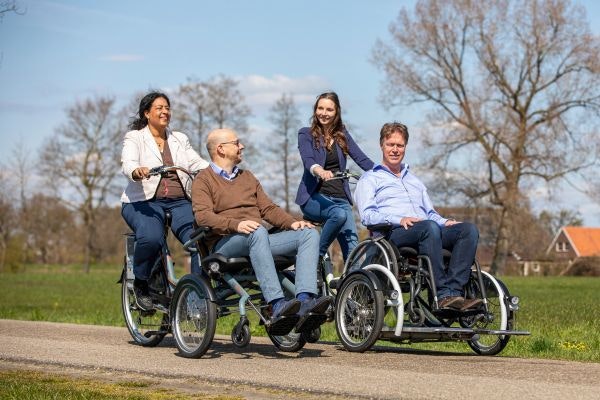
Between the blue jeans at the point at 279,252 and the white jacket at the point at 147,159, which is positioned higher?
the white jacket at the point at 147,159

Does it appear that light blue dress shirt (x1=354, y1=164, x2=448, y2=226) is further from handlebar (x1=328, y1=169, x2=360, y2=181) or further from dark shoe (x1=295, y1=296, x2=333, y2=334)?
dark shoe (x1=295, y1=296, x2=333, y2=334)

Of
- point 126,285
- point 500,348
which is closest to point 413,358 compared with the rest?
point 500,348

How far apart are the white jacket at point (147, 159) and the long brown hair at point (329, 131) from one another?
0.93 meters

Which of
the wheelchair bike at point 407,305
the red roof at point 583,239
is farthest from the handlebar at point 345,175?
the red roof at point 583,239

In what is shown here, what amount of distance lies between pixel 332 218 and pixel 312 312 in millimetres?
1587

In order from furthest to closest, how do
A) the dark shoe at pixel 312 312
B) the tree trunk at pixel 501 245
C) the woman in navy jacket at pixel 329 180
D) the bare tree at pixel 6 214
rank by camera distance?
the bare tree at pixel 6 214
the tree trunk at pixel 501 245
the woman in navy jacket at pixel 329 180
the dark shoe at pixel 312 312

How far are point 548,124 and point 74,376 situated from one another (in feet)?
160

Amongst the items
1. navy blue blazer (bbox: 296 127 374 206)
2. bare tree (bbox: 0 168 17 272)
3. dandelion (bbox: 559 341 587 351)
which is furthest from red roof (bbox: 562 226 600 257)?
navy blue blazer (bbox: 296 127 374 206)

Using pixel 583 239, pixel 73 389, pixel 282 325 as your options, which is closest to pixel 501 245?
pixel 282 325

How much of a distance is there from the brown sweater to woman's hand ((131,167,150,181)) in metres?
0.64

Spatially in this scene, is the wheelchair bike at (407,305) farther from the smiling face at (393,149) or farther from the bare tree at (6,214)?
the bare tree at (6,214)

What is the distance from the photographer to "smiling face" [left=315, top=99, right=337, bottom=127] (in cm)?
910

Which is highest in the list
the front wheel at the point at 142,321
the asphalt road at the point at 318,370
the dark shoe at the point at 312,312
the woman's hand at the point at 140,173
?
the woman's hand at the point at 140,173

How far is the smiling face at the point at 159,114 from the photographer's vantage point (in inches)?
365
